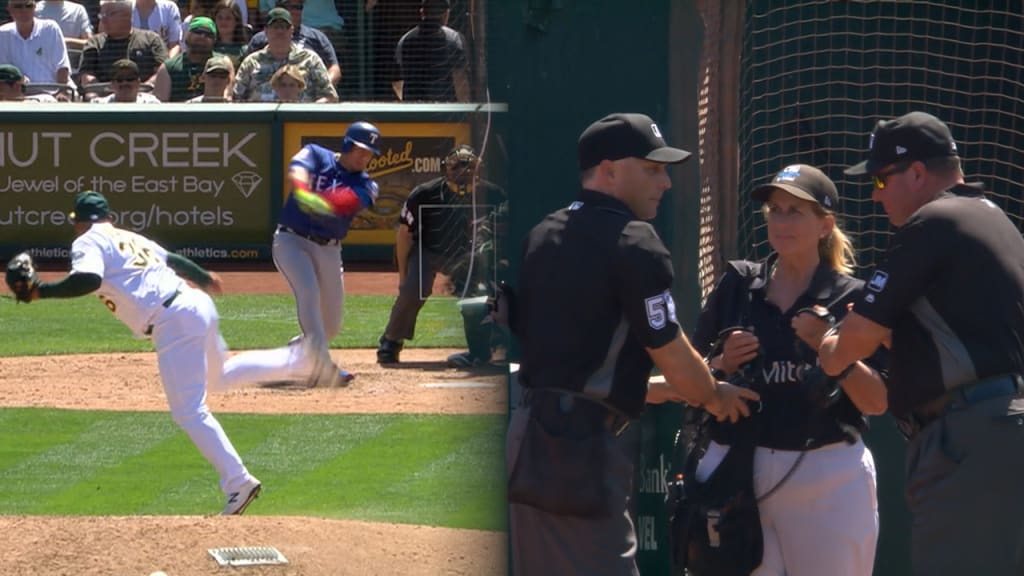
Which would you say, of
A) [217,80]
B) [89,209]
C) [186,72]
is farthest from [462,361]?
[186,72]

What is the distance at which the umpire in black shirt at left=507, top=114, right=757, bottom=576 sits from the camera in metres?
3.72

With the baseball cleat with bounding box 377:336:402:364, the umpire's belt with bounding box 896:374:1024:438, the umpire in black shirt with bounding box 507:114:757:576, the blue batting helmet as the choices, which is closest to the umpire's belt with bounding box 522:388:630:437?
the umpire in black shirt with bounding box 507:114:757:576

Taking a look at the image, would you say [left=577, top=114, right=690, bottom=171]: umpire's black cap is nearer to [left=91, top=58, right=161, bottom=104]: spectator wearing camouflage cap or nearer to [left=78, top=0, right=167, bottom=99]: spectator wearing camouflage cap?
[left=91, top=58, right=161, bottom=104]: spectator wearing camouflage cap

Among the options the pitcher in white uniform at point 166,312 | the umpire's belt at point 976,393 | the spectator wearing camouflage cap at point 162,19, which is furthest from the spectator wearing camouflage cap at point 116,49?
the umpire's belt at point 976,393

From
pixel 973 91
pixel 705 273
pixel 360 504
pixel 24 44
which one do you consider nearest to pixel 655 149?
pixel 705 273

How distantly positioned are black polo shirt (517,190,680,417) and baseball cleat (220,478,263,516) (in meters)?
3.99

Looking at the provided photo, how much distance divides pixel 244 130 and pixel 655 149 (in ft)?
40.1

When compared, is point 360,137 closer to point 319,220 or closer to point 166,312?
point 319,220

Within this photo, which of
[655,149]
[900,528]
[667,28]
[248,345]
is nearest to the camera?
[655,149]

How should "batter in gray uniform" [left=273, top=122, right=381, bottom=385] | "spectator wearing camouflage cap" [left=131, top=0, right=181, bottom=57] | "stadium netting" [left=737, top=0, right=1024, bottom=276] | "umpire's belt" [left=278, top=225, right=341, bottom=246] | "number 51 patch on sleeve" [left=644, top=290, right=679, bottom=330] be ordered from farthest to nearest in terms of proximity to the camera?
"spectator wearing camouflage cap" [left=131, top=0, right=181, bottom=57]
"umpire's belt" [left=278, top=225, right=341, bottom=246]
"batter in gray uniform" [left=273, top=122, right=381, bottom=385]
"stadium netting" [left=737, top=0, right=1024, bottom=276]
"number 51 patch on sleeve" [left=644, top=290, right=679, bottom=330]

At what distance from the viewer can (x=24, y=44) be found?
53.3ft

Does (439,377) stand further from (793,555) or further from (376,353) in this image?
(793,555)

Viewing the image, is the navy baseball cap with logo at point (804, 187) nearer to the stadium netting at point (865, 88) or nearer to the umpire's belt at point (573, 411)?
the umpire's belt at point (573, 411)

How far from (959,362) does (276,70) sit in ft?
40.7
